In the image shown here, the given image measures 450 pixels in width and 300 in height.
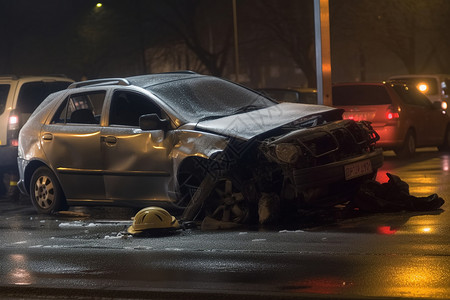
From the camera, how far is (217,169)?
32.3 ft

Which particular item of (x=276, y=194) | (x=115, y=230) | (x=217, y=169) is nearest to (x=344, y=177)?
(x=276, y=194)

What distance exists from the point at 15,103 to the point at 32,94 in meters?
0.52

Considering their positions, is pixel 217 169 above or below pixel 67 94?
below

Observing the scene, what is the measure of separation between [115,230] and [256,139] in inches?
80.9

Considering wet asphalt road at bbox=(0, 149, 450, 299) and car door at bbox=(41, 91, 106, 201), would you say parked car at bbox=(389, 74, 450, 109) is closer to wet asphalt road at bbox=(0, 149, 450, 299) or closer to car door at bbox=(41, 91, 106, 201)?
wet asphalt road at bbox=(0, 149, 450, 299)

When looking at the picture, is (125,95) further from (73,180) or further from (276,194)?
(276,194)

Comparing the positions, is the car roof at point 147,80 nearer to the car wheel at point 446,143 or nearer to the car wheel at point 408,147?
the car wheel at point 408,147

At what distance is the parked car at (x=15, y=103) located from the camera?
48.2 feet

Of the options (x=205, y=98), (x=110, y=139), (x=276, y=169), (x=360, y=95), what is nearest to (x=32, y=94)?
(x=110, y=139)

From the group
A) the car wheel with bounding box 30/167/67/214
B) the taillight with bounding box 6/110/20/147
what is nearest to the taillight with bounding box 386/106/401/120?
the taillight with bounding box 6/110/20/147

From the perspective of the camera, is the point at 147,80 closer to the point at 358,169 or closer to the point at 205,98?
the point at 205,98

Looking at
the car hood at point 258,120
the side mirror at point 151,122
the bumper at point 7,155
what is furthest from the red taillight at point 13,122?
the car hood at point 258,120

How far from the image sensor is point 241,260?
793 cm

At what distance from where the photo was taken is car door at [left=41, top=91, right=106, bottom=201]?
1134cm
